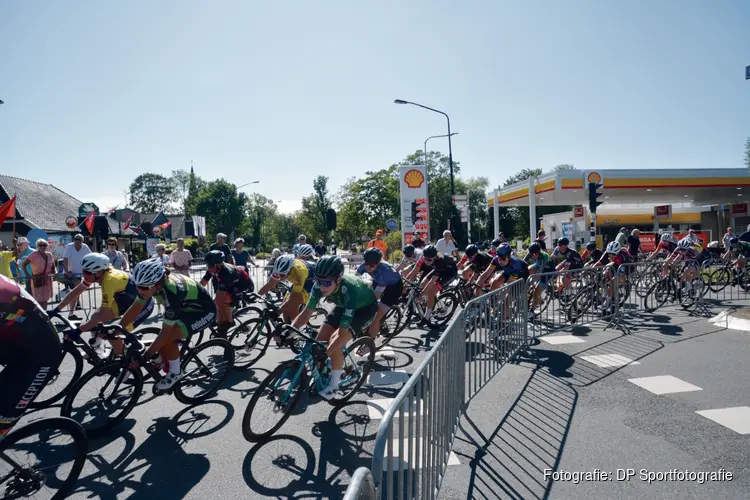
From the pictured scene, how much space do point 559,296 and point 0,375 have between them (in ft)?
27.7

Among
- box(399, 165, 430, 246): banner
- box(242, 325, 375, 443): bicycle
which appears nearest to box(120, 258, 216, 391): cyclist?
box(242, 325, 375, 443): bicycle

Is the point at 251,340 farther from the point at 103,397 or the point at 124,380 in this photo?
the point at 103,397

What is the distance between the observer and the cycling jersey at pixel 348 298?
4906 millimetres

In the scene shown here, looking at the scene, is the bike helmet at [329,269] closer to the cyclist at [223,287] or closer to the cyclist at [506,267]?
the cyclist at [223,287]

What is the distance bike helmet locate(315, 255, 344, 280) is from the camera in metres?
4.91

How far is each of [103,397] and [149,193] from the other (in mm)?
122563

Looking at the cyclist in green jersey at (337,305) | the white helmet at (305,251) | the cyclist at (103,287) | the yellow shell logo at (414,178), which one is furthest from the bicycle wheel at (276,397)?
the yellow shell logo at (414,178)

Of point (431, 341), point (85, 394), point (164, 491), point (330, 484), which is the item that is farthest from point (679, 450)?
point (85, 394)

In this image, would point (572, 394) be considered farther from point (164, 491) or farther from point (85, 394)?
point (85, 394)

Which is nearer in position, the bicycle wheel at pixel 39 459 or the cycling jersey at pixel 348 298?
the bicycle wheel at pixel 39 459

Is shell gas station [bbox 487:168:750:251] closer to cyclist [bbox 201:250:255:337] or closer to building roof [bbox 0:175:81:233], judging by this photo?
cyclist [bbox 201:250:255:337]

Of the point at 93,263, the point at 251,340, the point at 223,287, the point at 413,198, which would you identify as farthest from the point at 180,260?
the point at 413,198

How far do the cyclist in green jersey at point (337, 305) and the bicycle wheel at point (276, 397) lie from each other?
0.38m

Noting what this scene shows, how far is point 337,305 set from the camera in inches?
203
